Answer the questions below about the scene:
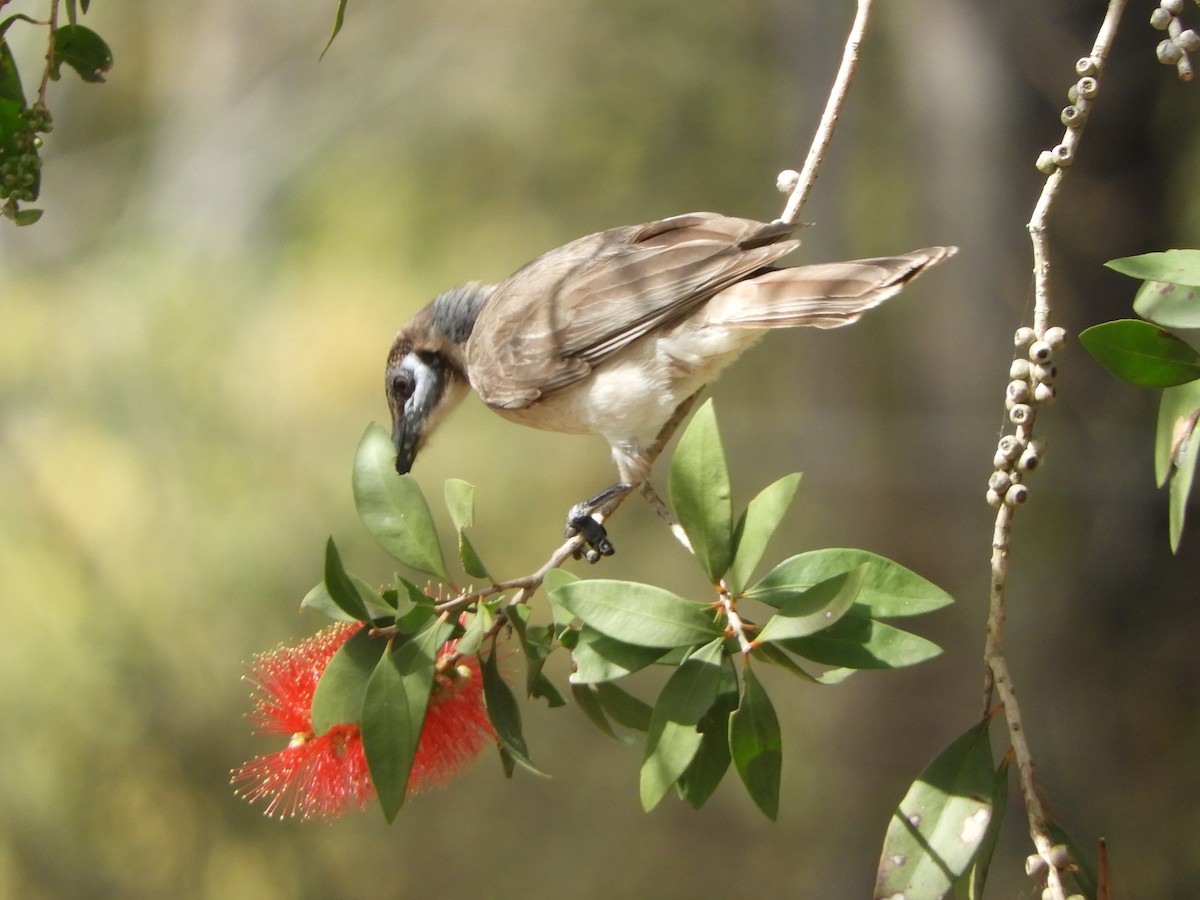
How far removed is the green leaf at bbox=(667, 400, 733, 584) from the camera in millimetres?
1116

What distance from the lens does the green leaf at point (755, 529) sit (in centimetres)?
113

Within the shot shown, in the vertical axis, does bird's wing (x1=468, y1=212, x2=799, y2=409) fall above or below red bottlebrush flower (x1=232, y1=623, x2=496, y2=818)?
above

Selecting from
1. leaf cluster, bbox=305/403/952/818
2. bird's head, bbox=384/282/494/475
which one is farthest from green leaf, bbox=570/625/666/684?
bird's head, bbox=384/282/494/475

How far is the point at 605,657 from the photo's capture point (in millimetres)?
1067

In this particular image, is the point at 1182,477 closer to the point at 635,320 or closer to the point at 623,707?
the point at 623,707

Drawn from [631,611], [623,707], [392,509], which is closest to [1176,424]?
[631,611]

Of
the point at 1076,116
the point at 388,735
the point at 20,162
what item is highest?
the point at 20,162

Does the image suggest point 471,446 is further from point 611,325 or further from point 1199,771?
point 1199,771

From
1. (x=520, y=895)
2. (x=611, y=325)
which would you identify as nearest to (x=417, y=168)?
(x=611, y=325)

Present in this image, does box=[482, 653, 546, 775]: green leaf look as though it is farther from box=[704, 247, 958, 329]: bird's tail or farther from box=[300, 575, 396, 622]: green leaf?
box=[704, 247, 958, 329]: bird's tail

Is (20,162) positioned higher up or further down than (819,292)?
higher up

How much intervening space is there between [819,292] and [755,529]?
0.46m

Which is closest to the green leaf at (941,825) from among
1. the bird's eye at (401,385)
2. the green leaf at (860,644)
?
the green leaf at (860,644)

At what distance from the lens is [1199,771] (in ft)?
11.2
